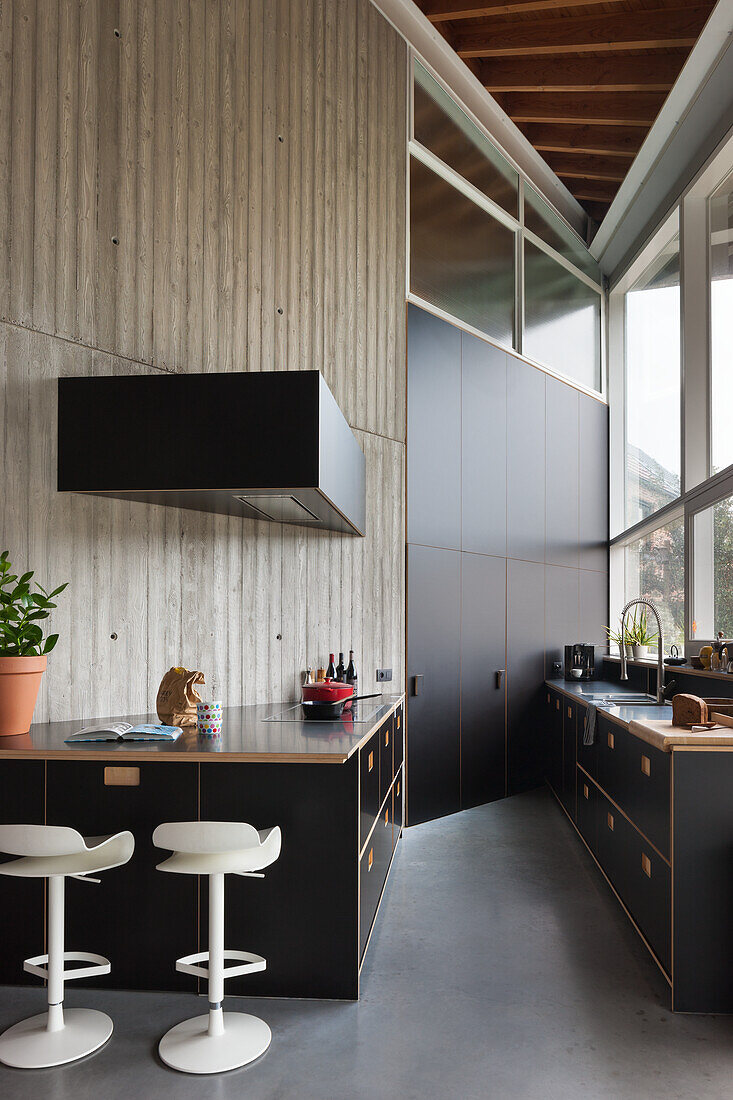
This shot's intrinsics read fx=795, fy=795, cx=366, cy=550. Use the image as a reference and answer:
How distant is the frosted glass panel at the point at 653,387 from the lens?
602cm

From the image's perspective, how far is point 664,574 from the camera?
6215mm

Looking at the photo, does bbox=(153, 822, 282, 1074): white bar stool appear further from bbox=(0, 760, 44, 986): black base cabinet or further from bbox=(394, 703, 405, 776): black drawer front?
bbox=(394, 703, 405, 776): black drawer front

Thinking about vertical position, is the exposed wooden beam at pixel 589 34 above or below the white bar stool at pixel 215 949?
above

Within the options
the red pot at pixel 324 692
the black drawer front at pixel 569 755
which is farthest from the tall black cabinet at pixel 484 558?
the red pot at pixel 324 692

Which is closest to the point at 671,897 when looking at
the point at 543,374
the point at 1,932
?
the point at 1,932

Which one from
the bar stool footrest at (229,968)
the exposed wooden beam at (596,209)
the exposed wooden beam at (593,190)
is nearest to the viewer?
the bar stool footrest at (229,968)

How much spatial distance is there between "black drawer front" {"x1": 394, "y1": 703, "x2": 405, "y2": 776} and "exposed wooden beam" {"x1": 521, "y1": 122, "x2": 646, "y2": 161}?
487 cm

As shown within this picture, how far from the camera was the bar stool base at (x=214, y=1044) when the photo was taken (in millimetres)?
2350

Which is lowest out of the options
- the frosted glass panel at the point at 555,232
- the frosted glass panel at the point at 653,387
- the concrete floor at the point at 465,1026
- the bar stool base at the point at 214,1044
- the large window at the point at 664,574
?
the concrete floor at the point at 465,1026

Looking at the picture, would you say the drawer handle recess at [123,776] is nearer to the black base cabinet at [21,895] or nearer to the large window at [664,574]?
the black base cabinet at [21,895]

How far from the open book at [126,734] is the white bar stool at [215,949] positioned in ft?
1.89

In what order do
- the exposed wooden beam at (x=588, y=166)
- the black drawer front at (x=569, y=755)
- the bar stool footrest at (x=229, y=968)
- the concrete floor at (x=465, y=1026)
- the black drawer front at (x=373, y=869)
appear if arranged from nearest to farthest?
1. the concrete floor at (x=465, y=1026)
2. the bar stool footrest at (x=229, y=968)
3. the black drawer front at (x=373, y=869)
4. the black drawer front at (x=569, y=755)
5. the exposed wooden beam at (x=588, y=166)

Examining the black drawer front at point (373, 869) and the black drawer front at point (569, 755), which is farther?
the black drawer front at point (569, 755)

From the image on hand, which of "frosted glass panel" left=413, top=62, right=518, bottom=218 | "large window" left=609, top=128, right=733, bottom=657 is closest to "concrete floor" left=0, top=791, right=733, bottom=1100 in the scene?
"large window" left=609, top=128, right=733, bottom=657
